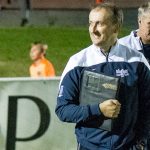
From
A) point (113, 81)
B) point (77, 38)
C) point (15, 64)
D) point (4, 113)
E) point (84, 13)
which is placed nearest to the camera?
point (113, 81)

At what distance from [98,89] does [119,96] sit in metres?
0.12

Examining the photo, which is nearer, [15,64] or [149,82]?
[149,82]

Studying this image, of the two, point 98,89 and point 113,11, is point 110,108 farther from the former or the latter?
point 113,11

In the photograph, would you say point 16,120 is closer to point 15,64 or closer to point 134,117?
point 134,117

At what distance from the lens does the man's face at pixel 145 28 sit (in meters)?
4.64

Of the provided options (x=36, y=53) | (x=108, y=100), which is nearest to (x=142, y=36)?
(x=108, y=100)

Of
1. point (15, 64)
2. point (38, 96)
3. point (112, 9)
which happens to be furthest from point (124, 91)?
point (15, 64)

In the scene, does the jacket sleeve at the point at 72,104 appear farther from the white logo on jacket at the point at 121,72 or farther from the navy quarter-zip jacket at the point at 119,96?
the white logo on jacket at the point at 121,72

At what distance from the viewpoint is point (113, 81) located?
380cm

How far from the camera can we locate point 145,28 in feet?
15.4

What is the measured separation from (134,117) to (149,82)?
21cm

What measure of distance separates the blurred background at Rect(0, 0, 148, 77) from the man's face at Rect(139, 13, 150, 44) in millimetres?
9757

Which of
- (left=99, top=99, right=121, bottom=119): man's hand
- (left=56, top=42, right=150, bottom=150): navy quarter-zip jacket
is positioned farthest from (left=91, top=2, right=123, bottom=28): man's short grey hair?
(left=99, top=99, right=121, bottom=119): man's hand

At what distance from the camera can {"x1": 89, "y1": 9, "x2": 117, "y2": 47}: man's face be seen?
12.4ft
